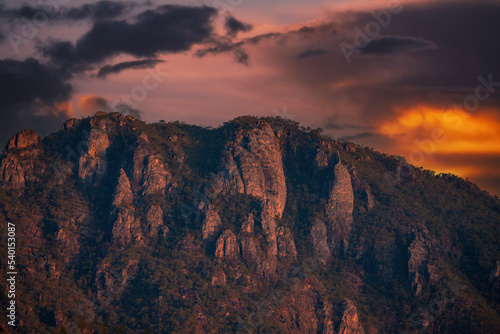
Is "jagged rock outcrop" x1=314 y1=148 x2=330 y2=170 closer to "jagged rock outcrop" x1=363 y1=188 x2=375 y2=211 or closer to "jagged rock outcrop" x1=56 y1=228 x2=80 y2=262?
"jagged rock outcrop" x1=363 y1=188 x2=375 y2=211

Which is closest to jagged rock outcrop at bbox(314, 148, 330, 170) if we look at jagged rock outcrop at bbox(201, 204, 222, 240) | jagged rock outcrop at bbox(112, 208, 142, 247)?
jagged rock outcrop at bbox(201, 204, 222, 240)

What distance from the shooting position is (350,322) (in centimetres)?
14775

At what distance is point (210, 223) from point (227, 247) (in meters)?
5.22

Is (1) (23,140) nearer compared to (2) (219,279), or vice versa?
(2) (219,279)

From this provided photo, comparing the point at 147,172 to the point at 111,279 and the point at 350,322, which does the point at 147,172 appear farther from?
the point at 350,322

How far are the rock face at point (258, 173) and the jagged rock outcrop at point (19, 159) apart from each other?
109 feet

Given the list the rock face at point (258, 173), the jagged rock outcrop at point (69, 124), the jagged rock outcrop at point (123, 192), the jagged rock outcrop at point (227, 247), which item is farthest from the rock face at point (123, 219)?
the rock face at point (258, 173)

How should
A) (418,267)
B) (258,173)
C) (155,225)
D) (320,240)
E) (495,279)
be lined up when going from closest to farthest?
1. (155,225)
2. (495,279)
3. (418,267)
4. (320,240)
5. (258,173)

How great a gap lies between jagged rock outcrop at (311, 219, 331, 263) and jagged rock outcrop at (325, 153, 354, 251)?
1.85 meters

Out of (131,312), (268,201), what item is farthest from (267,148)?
(131,312)

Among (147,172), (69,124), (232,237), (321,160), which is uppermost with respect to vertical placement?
(69,124)

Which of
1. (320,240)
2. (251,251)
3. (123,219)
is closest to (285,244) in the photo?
(320,240)

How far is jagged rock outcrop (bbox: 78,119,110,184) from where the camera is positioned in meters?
158

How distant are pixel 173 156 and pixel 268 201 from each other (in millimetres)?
20281
